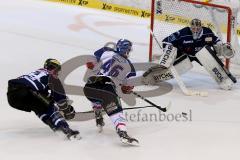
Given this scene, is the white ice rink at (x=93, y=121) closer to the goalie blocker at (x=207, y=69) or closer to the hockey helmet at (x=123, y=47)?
the goalie blocker at (x=207, y=69)

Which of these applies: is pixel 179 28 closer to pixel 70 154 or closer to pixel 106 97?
pixel 106 97

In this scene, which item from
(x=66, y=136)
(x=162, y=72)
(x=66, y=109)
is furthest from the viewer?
(x=162, y=72)

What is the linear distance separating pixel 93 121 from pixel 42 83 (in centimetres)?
60

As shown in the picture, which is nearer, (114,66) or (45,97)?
(45,97)

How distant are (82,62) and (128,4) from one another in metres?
2.74

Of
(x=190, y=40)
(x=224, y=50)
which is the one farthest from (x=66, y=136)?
(x=224, y=50)

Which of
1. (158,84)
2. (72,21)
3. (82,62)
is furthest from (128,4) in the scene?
(158,84)

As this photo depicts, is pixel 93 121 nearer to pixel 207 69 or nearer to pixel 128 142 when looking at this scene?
pixel 128 142

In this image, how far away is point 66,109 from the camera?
4027 millimetres

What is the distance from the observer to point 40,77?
13.1 feet

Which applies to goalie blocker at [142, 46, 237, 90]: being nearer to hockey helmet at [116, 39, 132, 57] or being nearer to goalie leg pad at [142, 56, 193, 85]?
goalie leg pad at [142, 56, 193, 85]

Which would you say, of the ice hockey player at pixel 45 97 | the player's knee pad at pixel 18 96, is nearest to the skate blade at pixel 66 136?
the ice hockey player at pixel 45 97

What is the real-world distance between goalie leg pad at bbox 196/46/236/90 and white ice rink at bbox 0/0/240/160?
90 mm

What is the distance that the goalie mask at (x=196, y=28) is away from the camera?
215 inches
